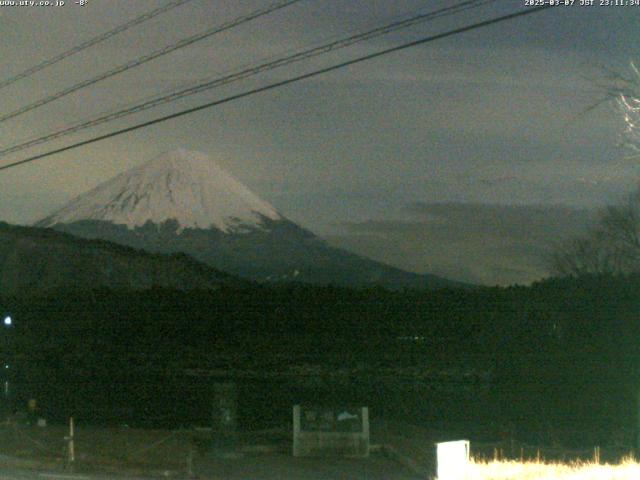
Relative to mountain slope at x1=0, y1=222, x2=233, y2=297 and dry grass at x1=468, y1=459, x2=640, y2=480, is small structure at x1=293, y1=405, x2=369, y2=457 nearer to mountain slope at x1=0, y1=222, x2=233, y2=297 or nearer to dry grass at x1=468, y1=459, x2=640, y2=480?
dry grass at x1=468, y1=459, x2=640, y2=480

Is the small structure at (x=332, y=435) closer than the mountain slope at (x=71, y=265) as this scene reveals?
Yes

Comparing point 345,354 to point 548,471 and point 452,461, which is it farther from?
point 452,461

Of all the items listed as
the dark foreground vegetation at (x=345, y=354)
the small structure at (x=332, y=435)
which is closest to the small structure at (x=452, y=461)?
the small structure at (x=332, y=435)

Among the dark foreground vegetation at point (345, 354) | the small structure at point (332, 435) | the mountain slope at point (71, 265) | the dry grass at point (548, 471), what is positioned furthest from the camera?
the mountain slope at point (71, 265)

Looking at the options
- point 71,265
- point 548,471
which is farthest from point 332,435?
point 71,265

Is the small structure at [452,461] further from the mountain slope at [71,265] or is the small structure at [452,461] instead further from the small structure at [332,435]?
the mountain slope at [71,265]
